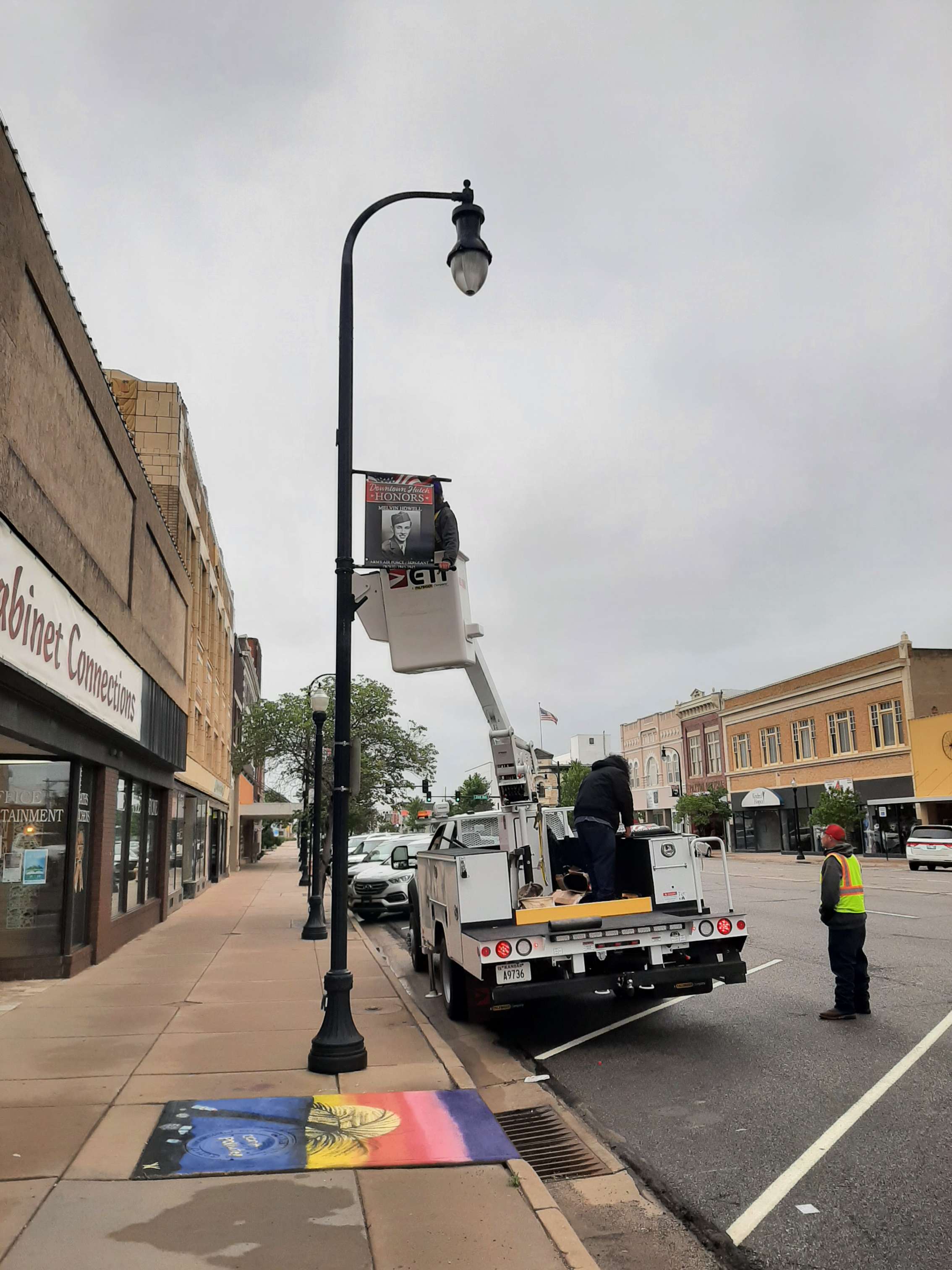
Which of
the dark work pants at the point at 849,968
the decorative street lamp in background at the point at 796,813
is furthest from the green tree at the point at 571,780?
the dark work pants at the point at 849,968

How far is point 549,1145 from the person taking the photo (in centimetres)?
603

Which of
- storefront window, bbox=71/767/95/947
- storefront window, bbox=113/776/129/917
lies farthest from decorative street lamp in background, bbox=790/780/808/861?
storefront window, bbox=71/767/95/947

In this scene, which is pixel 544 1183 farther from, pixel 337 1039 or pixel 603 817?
pixel 603 817

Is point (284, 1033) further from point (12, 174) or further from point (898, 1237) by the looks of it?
point (12, 174)

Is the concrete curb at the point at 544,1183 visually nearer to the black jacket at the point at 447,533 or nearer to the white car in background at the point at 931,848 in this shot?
the black jacket at the point at 447,533

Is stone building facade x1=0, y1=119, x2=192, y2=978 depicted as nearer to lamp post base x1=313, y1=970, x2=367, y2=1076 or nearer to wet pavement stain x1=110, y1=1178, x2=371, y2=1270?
lamp post base x1=313, y1=970, x2=367, y2=1076

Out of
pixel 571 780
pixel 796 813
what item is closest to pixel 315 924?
pixel 796 813

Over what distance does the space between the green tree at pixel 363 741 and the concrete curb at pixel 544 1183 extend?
21107mm

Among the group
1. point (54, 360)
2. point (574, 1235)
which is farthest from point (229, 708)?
point (574, 1235)

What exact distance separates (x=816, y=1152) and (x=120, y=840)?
13.5 metres

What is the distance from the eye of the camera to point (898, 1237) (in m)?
4.41

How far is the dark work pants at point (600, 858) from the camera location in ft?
30.2

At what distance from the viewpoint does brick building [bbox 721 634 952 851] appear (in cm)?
4697

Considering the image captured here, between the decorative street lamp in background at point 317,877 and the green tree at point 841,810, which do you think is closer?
the decorative street lamp in background at point 317,877
